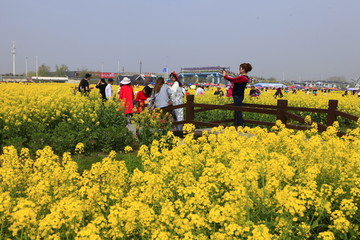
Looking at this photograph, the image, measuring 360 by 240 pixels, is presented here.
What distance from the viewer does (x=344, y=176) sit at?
3568mm

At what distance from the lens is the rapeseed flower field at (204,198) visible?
2.77 metres

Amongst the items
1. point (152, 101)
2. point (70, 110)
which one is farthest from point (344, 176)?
point (70, 110)

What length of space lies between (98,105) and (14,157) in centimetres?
502

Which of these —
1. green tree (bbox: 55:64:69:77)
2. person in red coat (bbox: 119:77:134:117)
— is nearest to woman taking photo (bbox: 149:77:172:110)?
person in red coat (bbox: 119:77:134:117)

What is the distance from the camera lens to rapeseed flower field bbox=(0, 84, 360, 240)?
2.77 m

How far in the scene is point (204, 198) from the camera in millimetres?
3178

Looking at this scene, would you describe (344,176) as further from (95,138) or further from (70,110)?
(70,110)

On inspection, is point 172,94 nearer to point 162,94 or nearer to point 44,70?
point 162,94

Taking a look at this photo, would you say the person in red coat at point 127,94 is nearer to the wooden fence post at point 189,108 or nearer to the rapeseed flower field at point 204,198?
the wooden fence post at point 189,108

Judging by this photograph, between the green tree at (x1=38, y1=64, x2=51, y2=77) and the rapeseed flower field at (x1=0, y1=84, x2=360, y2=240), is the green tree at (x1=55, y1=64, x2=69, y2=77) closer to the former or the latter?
the green tree at (x1=38, y1=64, x2=51, y2=77)

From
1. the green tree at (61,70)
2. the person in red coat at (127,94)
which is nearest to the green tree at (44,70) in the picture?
the green tree at (61,70)

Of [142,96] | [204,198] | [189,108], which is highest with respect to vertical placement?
[142,96]

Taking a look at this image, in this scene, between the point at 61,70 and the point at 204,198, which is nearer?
the point at 204,198

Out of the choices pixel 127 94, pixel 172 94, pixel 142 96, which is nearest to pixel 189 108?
pixel 172 94
